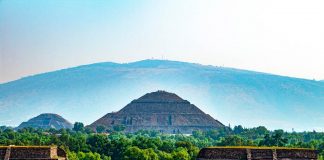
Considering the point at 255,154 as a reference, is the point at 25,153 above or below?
below

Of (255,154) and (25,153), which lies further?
(255,154)

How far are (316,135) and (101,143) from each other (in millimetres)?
82521

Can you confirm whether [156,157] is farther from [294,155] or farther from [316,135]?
[316,135]

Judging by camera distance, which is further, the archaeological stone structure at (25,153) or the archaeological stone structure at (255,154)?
the archaeological stone structure at (255,154)

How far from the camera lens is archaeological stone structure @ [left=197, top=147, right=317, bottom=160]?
6888 centimetres

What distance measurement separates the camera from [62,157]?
72000 millimetres

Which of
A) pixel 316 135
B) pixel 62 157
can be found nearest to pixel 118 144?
pixel 62 157

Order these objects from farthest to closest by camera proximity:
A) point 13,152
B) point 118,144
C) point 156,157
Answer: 1. point 118,144
2. point 156,157
3. point 13,152

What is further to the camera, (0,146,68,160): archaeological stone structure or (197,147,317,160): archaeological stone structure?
(197,147,317,160): archaeological stone structure

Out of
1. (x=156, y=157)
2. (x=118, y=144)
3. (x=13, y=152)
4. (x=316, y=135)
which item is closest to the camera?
(x=13, y=152)

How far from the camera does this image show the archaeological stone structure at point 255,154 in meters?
68.9

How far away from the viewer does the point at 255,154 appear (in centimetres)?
6900

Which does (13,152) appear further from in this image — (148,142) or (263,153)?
(148,142)

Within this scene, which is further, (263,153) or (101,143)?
(101,143)
